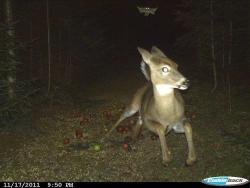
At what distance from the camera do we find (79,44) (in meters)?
21.6

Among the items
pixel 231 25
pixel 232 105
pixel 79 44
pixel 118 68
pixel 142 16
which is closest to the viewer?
pixel 232 105

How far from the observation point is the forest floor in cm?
710

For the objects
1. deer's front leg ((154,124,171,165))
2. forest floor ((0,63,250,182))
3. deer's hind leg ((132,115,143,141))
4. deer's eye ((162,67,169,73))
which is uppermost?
deer's eye ((162,67,169,73))

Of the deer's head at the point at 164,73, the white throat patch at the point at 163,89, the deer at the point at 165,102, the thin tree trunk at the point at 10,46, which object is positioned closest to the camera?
the deer's head at the point at 164,73

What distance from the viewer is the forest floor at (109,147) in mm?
7102

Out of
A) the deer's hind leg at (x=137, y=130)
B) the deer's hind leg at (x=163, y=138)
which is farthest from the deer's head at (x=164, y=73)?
the deer's hind leg at (x=137, y=130)

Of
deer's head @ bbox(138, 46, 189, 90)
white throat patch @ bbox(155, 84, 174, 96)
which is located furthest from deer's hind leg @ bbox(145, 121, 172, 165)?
deer's head @ bbox(138, 46, 189, 90)

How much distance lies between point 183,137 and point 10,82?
3970mm

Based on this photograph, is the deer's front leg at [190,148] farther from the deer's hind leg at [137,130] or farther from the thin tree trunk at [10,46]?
the thin tree trunk at [10,46]

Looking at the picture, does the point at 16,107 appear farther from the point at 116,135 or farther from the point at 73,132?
the point at 116,135

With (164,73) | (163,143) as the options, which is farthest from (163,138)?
(164,73)

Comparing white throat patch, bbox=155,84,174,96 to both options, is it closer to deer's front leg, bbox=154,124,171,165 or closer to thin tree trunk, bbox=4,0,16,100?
deer's front leg, bbox=154,124,171,165

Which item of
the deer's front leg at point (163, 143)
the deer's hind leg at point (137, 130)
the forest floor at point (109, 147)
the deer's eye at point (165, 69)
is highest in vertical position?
the deer's eye at point (165, 69)

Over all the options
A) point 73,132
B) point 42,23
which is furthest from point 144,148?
point 42,23
